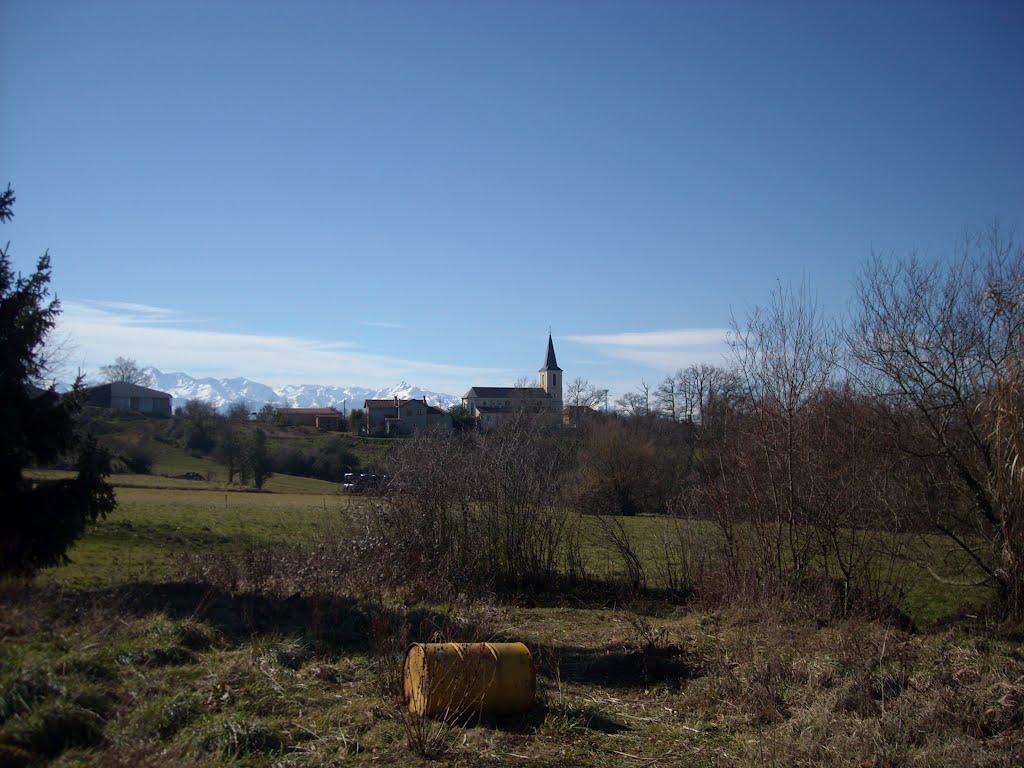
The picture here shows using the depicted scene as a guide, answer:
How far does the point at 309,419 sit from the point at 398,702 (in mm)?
73184

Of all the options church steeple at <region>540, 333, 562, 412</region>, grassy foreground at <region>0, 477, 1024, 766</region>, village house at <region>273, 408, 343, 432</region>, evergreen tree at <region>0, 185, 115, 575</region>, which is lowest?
grassy foreground at <region>0, 477, 1024, 766</region>

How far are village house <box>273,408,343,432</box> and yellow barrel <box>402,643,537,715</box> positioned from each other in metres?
56.2

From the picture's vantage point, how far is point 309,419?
7731 cm

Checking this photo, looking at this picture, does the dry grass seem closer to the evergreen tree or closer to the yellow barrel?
the yellow barrel

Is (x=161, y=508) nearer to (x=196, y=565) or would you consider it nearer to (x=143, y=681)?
(x=196, y=565)

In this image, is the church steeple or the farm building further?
the church steeple

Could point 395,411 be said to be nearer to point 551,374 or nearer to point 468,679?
point 551,374

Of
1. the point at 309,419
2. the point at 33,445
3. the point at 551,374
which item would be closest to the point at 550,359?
the point at 551,374

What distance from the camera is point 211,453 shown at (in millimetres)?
48719

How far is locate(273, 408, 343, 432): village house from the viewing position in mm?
62750

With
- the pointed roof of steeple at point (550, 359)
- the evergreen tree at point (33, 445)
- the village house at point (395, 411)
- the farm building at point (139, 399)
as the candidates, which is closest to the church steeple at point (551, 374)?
the pointed roof of steeple at point (550, 359)

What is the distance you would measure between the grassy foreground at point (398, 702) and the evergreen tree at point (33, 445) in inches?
24.9

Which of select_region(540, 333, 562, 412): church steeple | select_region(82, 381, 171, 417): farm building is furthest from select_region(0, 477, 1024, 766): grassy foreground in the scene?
select_region(540, 333, 562, 412): church steeple

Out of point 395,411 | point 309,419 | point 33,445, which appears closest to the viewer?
point 33,445
